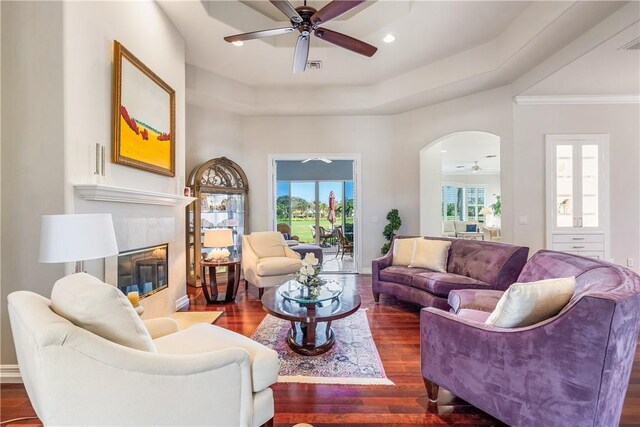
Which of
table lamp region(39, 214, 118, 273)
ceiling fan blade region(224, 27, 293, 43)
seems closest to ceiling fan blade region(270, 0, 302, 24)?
ceiling fan blade region(224, 27, 293, 43)

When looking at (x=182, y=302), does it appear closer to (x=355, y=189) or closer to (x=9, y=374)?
(x=9, y=374)

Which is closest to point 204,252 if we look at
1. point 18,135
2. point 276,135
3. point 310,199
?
point 276,135

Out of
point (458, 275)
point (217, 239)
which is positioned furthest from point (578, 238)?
point (217, 239)

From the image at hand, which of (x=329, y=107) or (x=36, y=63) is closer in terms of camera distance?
(x=36, y=63)

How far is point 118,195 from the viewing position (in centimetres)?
240

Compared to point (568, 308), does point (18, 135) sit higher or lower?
higher

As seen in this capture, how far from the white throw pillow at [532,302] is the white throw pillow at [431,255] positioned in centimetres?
212

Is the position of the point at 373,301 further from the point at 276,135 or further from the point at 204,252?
the point at 276,135

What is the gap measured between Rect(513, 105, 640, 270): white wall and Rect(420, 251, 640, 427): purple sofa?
269 centimetres

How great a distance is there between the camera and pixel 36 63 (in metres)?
2.07

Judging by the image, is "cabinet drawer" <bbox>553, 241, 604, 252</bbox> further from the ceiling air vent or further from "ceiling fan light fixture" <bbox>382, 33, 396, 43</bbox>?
"ceiling fan light fixture" <bbox>382, 33, 396, 43</bbox>

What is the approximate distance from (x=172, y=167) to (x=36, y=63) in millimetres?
1564

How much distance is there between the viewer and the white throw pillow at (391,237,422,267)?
13.5ft

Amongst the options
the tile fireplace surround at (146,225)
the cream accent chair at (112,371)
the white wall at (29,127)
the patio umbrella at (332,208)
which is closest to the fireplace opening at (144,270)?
the tile fireplace surround at (146,225)
